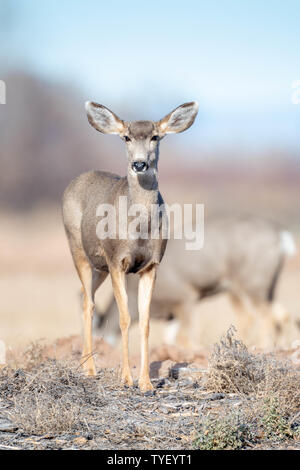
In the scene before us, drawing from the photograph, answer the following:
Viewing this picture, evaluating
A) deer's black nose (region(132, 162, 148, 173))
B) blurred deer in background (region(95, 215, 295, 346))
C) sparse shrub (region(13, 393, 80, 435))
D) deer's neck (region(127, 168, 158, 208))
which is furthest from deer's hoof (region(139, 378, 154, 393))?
blurred deer in background (region(95, 215, 295, 346))

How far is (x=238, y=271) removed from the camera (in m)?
16.1

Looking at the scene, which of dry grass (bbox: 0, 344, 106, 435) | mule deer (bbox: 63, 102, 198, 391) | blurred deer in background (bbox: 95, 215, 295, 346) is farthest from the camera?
blurred deer in background (bbox: 95, 215, 295, 346)

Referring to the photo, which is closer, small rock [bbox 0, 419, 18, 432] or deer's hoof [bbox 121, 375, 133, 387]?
small rock [bbox 0, 419, 18, 432]

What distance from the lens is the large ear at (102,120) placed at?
8891 mm

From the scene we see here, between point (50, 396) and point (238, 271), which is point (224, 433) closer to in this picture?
point (50, 396)

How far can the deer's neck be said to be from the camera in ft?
28.2

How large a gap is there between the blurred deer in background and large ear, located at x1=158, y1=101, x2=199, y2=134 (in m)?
7.36

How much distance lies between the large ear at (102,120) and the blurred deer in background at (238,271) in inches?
297

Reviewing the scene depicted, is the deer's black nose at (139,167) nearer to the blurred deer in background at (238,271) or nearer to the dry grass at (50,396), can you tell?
the dry grass at (50,396)

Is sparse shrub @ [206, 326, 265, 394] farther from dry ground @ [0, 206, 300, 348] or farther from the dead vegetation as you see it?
dry ground @ [0, 206, 300, 348]

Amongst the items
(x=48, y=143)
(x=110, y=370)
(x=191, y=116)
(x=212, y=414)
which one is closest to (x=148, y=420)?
(x=212, y=414)

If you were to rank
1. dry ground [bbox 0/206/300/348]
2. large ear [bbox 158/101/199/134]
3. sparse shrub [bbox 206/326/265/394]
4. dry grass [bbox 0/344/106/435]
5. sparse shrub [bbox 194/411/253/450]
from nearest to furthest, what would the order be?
sparse shrub [bbox 194/411/253/450], dry grass [bbox 0/344/106/435], sparse shrub [bbox 206/326/265/394], large ear [bbox 158/101/199/134], dry ground [bbox 0/206/300/348]
